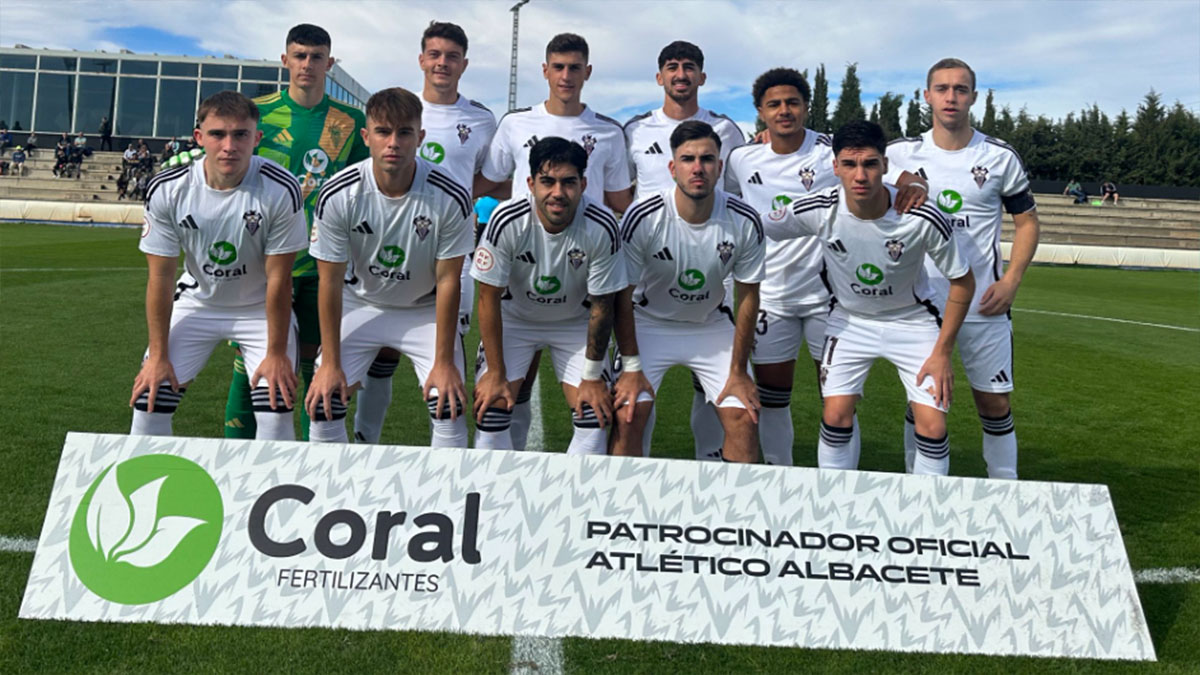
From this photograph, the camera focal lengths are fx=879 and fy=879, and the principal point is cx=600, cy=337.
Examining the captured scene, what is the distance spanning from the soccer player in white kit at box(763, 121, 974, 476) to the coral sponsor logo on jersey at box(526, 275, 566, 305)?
137 centimetres

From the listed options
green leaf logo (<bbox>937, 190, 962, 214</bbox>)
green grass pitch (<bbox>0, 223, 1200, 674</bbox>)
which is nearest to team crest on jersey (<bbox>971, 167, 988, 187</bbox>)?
green leaf logo (<bbox>937, 190, 962, 214</bbox>)

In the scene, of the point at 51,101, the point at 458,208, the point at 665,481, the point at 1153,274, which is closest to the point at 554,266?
the point at 458,208

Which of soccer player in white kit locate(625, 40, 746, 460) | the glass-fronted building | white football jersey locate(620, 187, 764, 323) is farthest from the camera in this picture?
the glass-fronted building

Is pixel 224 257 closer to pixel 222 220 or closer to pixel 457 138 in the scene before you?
pixel 222 220

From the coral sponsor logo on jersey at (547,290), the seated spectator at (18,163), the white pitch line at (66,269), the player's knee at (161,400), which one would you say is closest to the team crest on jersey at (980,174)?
the coral sponsor logo on jersey at (547,290)

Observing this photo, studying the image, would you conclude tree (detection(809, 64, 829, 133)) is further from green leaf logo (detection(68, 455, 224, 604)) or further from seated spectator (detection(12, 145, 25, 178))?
green leaf logo (detection(68, 455, 224, 604))

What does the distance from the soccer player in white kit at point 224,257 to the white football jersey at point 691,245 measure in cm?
169

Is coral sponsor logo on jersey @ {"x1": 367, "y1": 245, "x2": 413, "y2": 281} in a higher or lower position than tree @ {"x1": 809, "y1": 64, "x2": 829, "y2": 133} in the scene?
lower

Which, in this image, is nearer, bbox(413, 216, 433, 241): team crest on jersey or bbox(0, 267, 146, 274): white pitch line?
bbox(413, 216, 433, 241): team crest on jersey

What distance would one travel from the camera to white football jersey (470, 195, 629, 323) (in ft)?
13.9

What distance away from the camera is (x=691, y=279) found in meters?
4.58

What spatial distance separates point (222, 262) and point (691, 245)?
7.68 feet

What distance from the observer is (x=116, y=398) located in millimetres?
6676

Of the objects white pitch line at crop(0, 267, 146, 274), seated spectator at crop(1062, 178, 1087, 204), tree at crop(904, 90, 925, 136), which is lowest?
white pitch line at crop(0, 267, 146, 274)
